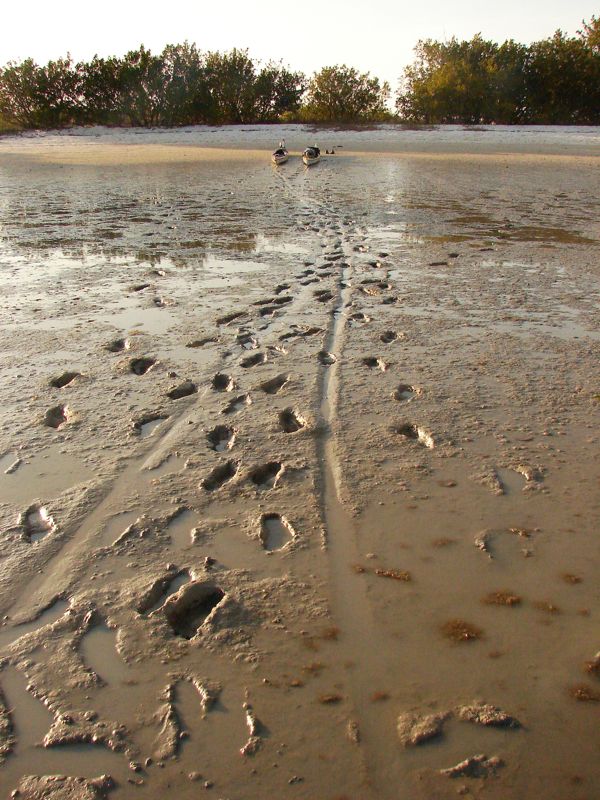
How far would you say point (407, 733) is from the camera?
1713 mm

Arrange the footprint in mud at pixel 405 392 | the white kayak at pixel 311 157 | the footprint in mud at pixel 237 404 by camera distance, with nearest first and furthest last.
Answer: the footprint in mud at pixel 237 404, the footprint in mud at pixel 405 392, the white kayak at pixel 311 157

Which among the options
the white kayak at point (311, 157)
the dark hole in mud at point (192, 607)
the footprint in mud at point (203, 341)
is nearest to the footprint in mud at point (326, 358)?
the footprint in mud at point (203, 341)

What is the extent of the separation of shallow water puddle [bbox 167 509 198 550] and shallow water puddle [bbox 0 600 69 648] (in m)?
0.44

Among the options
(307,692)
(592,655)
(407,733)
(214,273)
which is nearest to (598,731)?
(592,655)

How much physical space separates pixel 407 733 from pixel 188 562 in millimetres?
967

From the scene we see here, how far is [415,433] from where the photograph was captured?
10.8 ft

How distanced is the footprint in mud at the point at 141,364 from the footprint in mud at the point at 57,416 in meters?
0.60

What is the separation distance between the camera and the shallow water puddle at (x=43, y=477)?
2.78 m

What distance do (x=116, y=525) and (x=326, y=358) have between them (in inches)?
79.4

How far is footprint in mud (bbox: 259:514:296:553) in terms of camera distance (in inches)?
97.2

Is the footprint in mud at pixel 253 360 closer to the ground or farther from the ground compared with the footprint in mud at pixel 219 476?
farther from the ground

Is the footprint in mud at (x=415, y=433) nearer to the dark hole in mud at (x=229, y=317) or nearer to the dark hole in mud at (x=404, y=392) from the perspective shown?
the dark hole in mud at (x=404, y=392)

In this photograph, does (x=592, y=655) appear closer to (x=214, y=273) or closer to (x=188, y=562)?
(x=188, y=562)

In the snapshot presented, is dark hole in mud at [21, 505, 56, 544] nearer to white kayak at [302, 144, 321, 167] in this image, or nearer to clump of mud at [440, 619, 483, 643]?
clump of mud at [440, 619, 483, 643]
